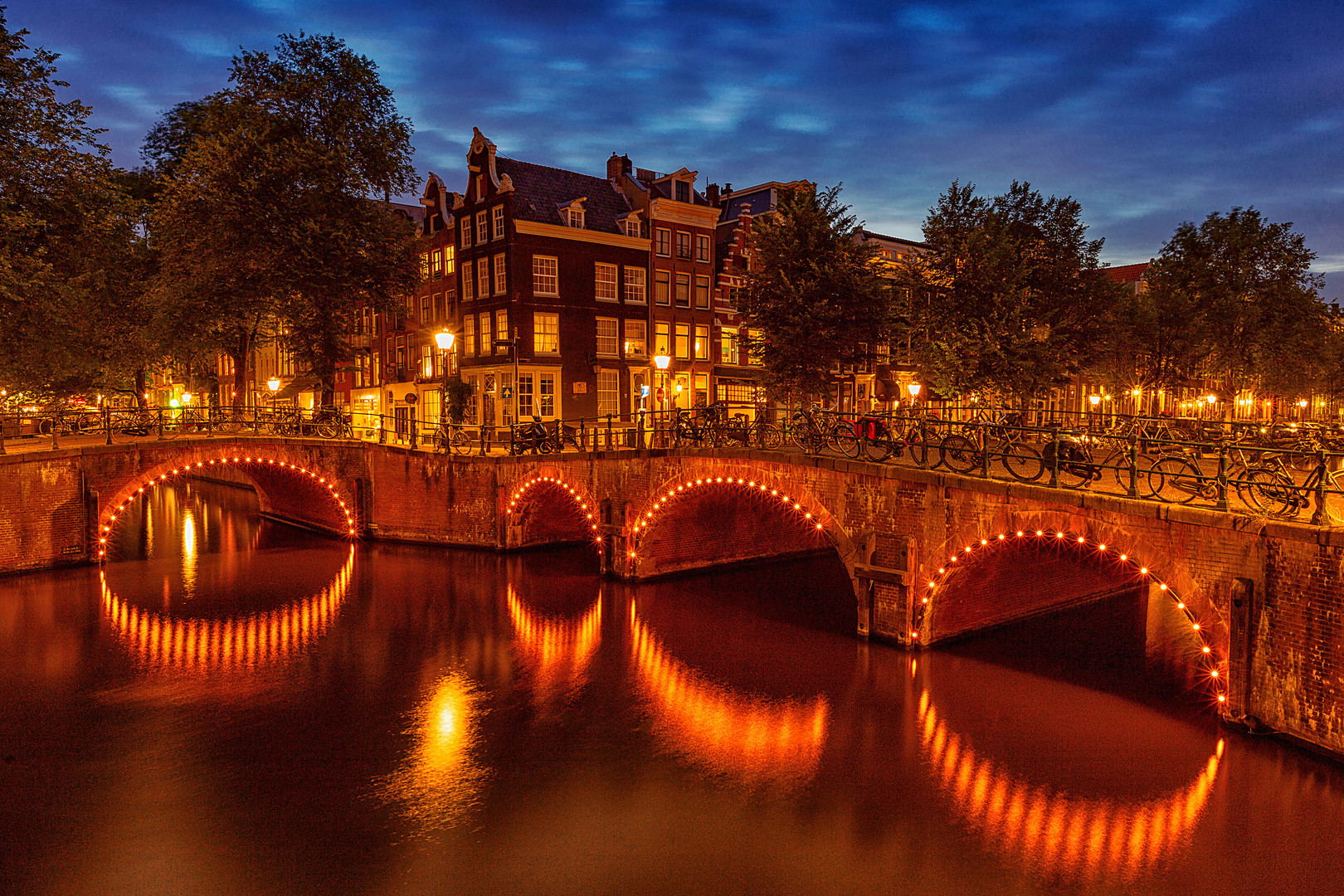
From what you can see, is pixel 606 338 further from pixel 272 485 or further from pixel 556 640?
pixel 556 640

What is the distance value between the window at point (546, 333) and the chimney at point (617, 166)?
10175 millimetres

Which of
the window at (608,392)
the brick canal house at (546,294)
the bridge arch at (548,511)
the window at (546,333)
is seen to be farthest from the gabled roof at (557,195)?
the bridge arch at (548,511)

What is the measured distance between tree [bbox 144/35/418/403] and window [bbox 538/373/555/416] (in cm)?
727

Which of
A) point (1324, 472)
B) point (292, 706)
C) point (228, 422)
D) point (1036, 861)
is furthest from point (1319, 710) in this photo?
point (228, 422)

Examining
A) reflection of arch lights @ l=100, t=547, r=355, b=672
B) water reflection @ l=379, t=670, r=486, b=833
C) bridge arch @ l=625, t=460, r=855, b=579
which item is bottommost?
water reflection @ l=379, t=670, r=486, b=833

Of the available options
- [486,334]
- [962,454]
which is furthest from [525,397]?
[962,454]

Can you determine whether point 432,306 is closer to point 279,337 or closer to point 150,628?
point 279,337

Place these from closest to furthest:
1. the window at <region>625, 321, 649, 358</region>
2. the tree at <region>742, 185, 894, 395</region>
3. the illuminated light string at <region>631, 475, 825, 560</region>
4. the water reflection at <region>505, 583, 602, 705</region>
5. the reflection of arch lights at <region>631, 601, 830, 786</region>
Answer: the reflection of arch lights at <region>631, 601, 830, 786</region> < the water reflection at <region>505, 583, 602, 705</region> < the illuminated light string at <region>631, 475, 825, 560</region> < the tree at <region>742, 185, 894, 395</region> < the window at <region>625, 321, 649, 358</region>

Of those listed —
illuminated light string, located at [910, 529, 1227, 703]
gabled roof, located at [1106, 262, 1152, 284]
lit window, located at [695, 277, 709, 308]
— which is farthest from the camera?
gabled roof, located at [1106, 262, 1152, 284]

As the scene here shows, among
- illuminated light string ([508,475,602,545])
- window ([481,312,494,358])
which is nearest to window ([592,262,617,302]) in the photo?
window ([481,312,494,358])

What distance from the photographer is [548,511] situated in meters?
25.9

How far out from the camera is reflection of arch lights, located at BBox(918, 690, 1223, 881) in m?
9.02

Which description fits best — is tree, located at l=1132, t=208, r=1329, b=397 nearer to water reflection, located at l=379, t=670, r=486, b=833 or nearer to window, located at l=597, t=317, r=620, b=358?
window, located at l=597, t=317, r=620, b=358

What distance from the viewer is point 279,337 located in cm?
3247
